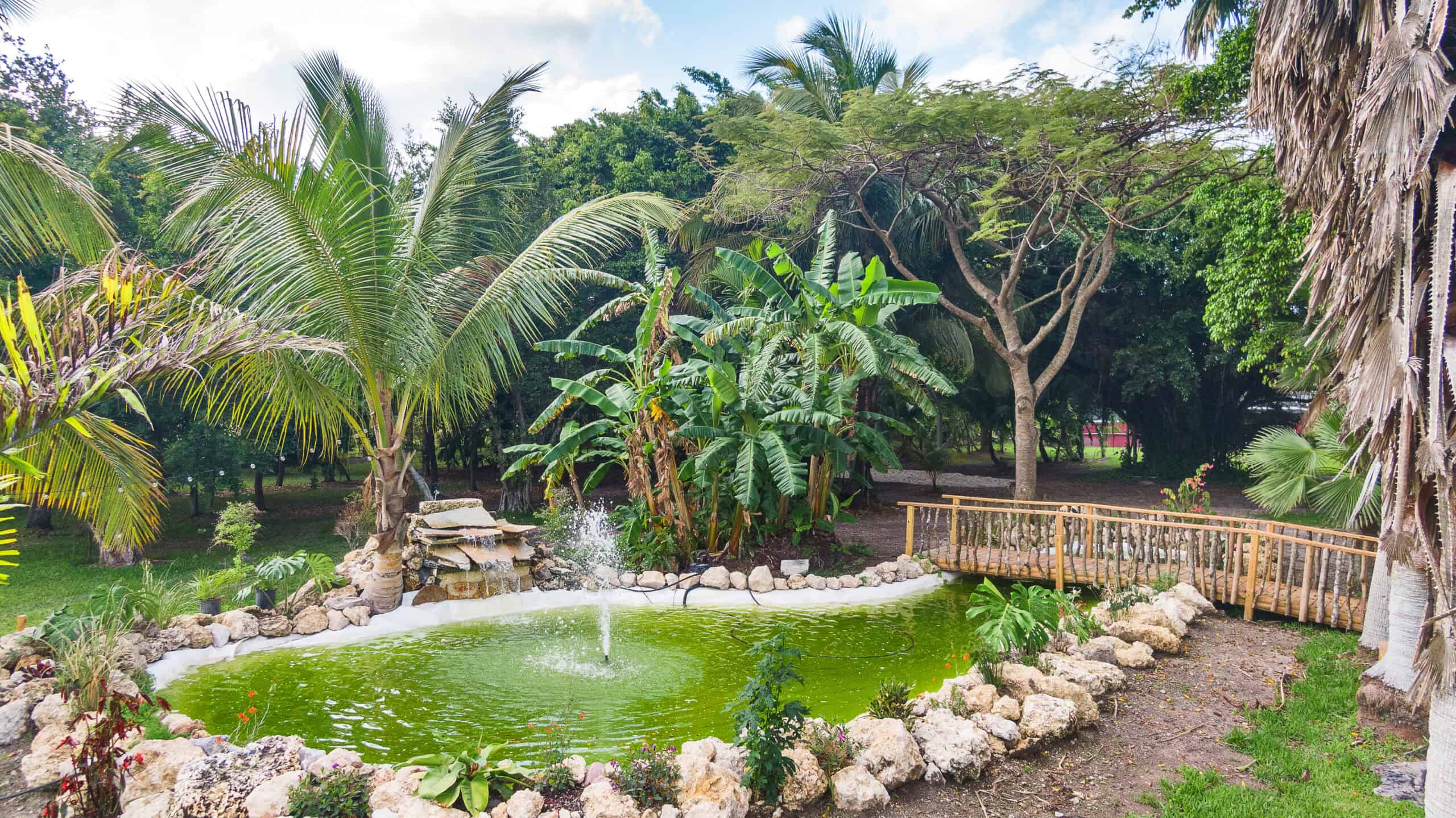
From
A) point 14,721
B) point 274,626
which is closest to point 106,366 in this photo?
point 14,721

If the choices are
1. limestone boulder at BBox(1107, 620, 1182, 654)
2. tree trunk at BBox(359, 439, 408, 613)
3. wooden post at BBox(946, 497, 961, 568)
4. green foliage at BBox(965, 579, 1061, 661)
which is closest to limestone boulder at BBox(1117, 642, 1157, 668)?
limestone boulder at BBox(1107, 620, 1182, 654)

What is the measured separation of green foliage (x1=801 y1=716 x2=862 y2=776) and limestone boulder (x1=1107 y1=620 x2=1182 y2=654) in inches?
125

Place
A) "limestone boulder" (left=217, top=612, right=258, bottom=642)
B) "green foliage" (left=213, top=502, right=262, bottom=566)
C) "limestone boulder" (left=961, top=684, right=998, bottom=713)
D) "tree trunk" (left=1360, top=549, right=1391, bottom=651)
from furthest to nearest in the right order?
1. "green foliage" (left=213, top=502, right=262, bottom=566)
2. "limestone boulder" (left=217, top=612, right=258, bottom=642)
3. "tree trunk" (left=1360, top=549, right=1391, bottom=651)
4. "limestone boulder" (left=961, top=684, right=998, bottom=713)

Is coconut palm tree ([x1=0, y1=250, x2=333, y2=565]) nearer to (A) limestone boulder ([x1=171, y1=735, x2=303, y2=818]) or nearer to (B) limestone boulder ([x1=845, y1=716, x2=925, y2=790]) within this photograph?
→ (A) limestone boulder ([x1=171, y1=735, x2=303, y2=818])

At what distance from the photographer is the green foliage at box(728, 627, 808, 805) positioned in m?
3.78

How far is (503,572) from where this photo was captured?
847 cm

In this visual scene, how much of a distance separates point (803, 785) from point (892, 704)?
1107 millimetres

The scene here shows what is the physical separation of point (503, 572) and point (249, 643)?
2.44m

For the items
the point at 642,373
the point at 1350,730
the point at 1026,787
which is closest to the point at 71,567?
the point at 642,373

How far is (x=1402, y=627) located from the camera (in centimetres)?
500

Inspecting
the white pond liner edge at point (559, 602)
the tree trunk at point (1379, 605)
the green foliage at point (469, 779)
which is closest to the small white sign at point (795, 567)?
the white pond liner edge at point (559, 602)

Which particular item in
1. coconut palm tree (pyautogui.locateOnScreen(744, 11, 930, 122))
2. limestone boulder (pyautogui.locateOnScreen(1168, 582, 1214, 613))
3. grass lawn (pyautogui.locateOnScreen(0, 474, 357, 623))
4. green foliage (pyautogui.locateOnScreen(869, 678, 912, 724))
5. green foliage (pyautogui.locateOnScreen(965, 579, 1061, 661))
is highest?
coconut palm tree (pyautogui.locateOnScreen(744, 11, 930, 122))

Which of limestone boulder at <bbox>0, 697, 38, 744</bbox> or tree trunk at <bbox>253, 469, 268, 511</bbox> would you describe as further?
tree trunk at <bbox>253, 469, 268, 511</bbox>

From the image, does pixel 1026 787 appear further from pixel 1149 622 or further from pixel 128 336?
→ pixel 128 336
